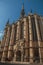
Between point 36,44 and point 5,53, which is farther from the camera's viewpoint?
point 5,53

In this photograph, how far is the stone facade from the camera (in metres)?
31.3

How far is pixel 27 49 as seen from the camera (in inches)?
1286

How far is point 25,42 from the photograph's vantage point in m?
34.3

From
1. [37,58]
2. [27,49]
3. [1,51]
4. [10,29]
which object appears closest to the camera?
[37,58]

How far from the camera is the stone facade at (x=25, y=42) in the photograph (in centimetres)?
3130

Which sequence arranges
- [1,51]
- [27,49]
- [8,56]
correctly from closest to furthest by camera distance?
[27,49] < [8,56] < [1,51]

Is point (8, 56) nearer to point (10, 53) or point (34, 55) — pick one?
point (10, 53)

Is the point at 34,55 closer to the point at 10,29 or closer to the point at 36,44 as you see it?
the point at 36,44

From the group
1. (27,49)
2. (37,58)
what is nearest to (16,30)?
(27,49)

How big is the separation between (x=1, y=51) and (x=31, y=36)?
45.9ft

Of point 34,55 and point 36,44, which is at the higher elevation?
point 36,44

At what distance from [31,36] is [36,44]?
10.2 ft

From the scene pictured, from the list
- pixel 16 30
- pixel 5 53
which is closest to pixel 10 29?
pixel 16 30

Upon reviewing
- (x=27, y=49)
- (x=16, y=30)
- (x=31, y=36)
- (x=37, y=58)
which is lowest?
(x=37, y=58)
